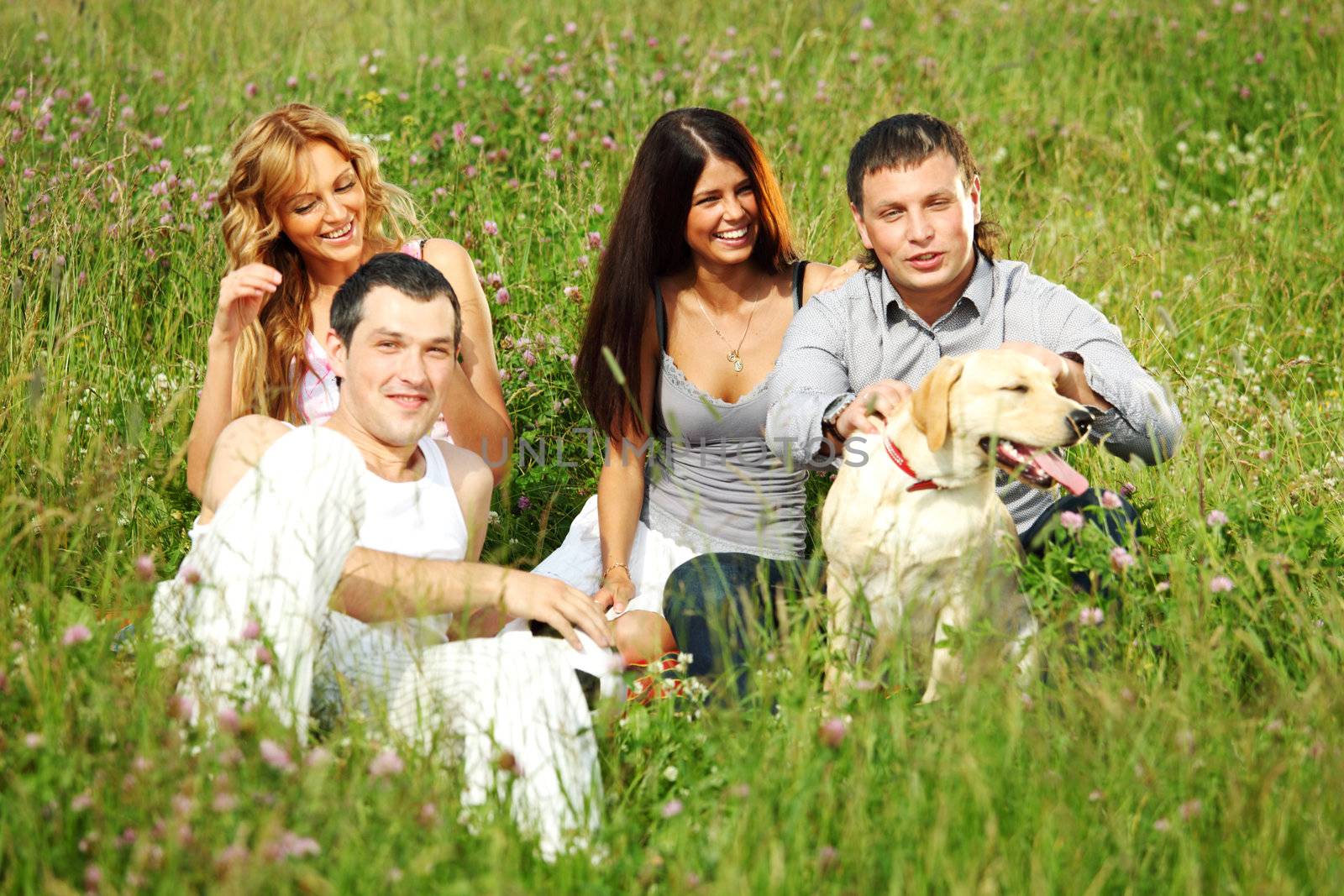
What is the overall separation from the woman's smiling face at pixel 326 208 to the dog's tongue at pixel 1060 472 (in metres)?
2.16

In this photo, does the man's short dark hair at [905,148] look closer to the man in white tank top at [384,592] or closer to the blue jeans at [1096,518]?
the blue jeans at [1096,518]

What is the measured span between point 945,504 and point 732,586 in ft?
1.92

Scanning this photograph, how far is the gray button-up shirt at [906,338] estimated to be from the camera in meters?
3.38

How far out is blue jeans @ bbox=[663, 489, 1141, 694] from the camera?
3.07 metres

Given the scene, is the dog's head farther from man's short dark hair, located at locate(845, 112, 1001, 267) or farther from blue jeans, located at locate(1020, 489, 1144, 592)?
man's short dark hair, located at locate(845, 112, 1001, 267)

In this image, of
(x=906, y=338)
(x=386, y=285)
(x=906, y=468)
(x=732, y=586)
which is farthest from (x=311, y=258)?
(x=906, y=468)

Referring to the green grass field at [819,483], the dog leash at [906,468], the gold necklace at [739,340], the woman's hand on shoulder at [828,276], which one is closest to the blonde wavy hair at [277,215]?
the green grass field at [819,483]

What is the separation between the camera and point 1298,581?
3.12 metres

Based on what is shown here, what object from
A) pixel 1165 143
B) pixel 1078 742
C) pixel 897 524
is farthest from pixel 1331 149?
pixel 1078 742

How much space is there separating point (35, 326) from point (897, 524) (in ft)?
9.20

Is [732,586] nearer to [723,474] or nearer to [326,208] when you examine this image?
[723,474]

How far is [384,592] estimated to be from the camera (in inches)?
109

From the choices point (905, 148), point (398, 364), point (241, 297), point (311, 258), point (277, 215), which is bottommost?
point (398, 364)

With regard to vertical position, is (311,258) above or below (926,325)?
above
